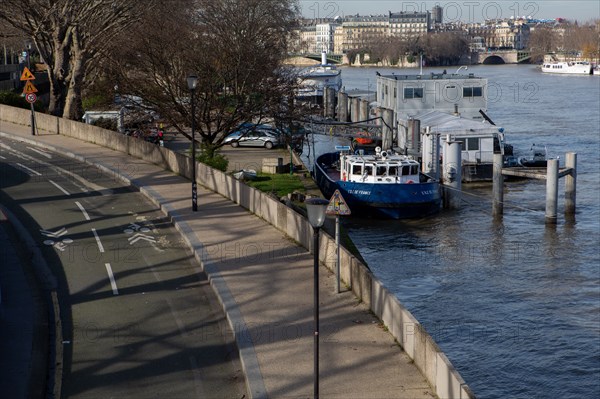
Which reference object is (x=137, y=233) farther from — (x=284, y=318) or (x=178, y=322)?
(x=284, y=318)

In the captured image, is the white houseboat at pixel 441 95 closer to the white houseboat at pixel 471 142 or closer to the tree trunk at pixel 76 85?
the white houseboat at pixel 471 142

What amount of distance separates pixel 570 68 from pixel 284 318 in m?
157

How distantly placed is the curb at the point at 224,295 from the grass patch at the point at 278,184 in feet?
18.5

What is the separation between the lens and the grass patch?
3578cm

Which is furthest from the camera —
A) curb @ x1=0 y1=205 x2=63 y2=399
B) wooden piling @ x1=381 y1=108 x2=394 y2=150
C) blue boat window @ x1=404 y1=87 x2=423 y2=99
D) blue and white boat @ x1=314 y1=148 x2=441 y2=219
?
blue boat window @ x1=404 y1=87 x2=423 y2=99

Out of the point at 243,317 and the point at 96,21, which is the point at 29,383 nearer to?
the point at 243,317

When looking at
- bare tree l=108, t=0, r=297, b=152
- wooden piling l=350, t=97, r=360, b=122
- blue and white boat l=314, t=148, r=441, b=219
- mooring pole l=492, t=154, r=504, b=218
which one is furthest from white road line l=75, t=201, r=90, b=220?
wooden piling l=350, t=97, r=360, b=122

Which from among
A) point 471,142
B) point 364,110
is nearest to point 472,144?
point 471,142

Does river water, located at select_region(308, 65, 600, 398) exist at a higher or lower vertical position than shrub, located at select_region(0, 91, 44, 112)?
lower

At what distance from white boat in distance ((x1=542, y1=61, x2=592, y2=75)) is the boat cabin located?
131 metres

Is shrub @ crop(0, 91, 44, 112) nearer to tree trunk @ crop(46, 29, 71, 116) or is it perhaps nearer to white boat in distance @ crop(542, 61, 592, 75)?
tree trunk @ crop(46, 29, 71, 116)

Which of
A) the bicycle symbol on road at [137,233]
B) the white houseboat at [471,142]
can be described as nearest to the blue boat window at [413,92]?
the white houseboat at [471,142]

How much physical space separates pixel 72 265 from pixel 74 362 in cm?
657

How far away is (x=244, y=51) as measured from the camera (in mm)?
40375
